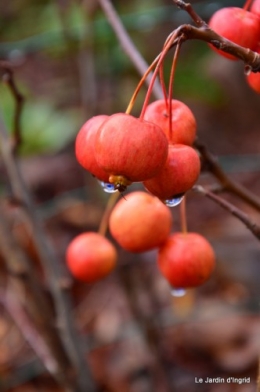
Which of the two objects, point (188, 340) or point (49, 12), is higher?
point (49, 12)

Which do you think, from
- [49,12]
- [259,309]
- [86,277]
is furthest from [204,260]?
[49,12]

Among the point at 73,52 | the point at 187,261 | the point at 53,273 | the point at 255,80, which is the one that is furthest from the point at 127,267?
the point at 73,52

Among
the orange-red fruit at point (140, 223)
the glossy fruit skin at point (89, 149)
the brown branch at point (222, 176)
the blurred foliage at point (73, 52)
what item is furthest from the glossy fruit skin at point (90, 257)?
the blurred foliage at point (73, 52)

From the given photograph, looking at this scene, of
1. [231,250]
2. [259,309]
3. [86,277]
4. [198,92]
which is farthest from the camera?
[198,92]

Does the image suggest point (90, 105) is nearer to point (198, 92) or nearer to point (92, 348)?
point (92, 348)

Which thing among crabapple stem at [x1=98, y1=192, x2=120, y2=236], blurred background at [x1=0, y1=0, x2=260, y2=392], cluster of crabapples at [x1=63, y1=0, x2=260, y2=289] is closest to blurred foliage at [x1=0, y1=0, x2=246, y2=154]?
blurred background at [x1=0, y1=0, x2=260, y2=392]

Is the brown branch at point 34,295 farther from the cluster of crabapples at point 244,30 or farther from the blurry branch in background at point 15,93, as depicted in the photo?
the cluster of crabapples at point 244,30
